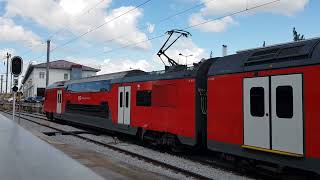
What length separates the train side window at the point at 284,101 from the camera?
9.71m

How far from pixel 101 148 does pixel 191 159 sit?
4.32m

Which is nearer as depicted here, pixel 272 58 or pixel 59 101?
pixel 272 58

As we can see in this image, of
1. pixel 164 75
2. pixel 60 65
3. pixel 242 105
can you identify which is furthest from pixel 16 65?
pixel 60 65

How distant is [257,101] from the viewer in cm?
1069

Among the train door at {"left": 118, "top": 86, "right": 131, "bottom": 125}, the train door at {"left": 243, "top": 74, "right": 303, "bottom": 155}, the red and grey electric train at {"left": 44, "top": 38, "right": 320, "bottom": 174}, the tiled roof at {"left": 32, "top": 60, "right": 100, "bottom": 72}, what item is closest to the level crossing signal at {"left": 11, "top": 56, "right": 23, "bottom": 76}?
the red and grey electric train at {"left": 44, "top": 38, "right": 320, "bottom": 174}

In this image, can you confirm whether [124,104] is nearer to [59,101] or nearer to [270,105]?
[270,105]

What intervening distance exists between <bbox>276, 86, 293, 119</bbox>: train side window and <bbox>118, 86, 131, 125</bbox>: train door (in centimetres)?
956

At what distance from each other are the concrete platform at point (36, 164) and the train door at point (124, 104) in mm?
8399

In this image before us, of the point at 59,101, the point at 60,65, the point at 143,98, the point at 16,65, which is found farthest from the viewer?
the point at 60,65

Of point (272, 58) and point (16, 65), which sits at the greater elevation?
point (16, 65)

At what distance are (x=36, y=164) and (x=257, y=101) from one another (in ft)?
17.3

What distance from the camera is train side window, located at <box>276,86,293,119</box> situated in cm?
971

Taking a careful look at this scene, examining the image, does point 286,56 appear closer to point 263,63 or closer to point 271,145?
point 263,63

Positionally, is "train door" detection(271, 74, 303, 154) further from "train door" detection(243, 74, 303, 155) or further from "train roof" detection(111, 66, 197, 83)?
"train roof" detection(111, 66, 197, 83)
